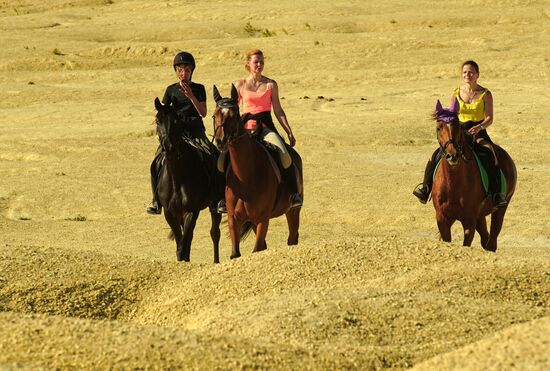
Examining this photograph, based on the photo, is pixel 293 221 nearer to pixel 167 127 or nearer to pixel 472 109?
pixel 167 127

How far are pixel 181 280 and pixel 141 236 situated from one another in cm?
683

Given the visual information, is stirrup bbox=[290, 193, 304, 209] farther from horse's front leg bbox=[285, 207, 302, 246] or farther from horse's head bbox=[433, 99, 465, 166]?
horse's head bbox=[433, 99, 465, 166]

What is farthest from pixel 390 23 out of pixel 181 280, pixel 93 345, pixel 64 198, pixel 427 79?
pixel 93 345

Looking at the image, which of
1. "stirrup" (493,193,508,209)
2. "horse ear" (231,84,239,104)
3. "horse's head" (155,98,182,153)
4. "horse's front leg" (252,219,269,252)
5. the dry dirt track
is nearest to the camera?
the dry dirt track

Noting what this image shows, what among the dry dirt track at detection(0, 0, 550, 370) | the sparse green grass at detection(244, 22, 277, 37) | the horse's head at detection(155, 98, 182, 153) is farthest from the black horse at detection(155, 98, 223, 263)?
the sparse green grass at detection(244, 22, 277, 37)

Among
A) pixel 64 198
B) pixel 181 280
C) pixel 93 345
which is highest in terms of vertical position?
pixel 93 345

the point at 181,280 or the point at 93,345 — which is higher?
the point at 93,345

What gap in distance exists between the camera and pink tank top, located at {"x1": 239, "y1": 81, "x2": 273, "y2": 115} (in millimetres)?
13055

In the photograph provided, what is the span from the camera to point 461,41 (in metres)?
37.0

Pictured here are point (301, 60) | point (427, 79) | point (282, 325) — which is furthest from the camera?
point (301, 60)

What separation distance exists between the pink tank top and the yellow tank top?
78.8 inches

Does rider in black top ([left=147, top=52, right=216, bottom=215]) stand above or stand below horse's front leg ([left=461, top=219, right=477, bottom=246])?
above

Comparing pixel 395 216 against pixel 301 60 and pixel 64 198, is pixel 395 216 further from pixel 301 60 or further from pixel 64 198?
pixel 301 60

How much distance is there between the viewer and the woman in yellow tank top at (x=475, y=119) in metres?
13.5
